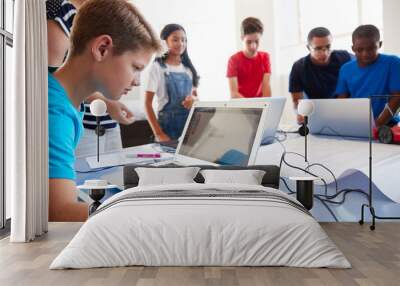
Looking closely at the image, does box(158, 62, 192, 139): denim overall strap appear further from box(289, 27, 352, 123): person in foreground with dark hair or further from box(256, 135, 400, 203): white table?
box(289, 27, 352, 123): person in foreground with dark hair

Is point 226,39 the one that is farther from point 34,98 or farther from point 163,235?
point 163,235

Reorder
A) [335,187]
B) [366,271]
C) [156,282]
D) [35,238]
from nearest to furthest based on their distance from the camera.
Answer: [156,282], [366,271], [35,238], [335,187]

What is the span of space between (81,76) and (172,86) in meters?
0.99

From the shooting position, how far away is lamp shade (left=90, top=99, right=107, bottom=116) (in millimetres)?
6148

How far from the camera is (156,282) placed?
11.8 feet

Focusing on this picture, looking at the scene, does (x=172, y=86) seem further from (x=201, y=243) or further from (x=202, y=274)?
(x=202, y=274)

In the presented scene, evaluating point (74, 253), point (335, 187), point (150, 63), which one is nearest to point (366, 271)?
point (74, 253)

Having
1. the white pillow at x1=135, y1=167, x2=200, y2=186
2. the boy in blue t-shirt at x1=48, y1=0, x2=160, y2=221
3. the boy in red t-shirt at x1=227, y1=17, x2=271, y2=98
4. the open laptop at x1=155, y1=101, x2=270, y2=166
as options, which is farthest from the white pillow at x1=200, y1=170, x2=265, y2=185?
the boy in blue t-shirt at x1=48, y1=0, x2=160, y2=221

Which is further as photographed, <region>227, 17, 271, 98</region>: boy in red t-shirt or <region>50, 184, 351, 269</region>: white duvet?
<region>227, 17, 271, 98</region>: boy in red t-shirt

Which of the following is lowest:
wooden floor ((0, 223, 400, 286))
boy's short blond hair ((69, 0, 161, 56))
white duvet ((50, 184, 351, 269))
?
wooden floor ((0, 223, 400, 286))

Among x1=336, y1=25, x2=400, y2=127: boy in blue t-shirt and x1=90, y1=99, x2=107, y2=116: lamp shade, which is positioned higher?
x1=336, y1=25, x2=400, y2=127: boy in blue t-shirt

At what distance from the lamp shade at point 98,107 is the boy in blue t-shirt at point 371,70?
2630 mm

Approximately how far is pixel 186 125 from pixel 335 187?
1.74 meters

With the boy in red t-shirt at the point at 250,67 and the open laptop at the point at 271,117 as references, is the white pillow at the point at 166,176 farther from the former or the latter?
the boy in red t-shirt at the point at 250,67
